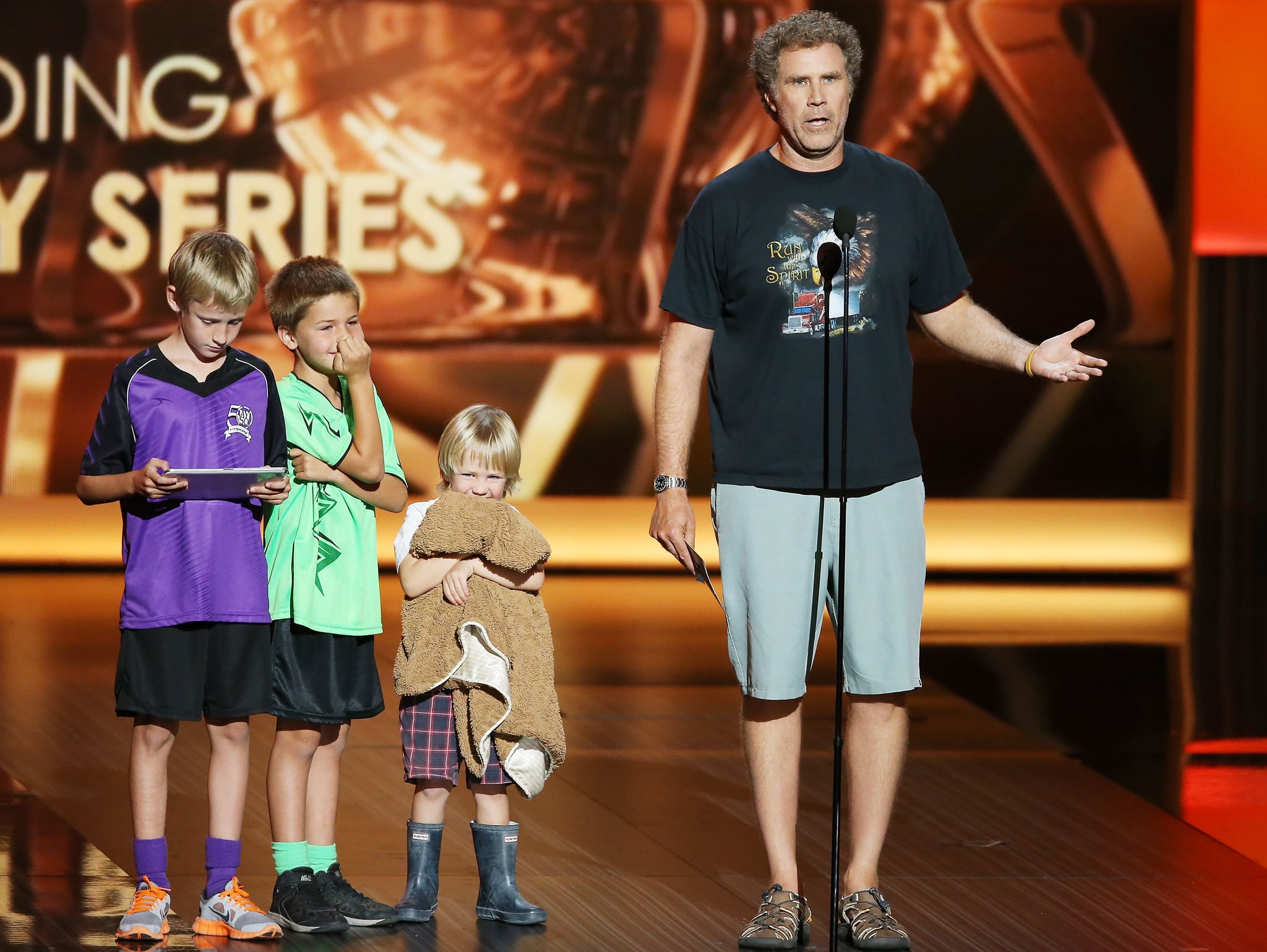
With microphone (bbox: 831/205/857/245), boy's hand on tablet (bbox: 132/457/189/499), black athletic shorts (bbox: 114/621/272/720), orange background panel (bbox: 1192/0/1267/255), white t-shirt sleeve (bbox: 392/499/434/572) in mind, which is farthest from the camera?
orange background panel (bbox: 1192/0/1267/255)

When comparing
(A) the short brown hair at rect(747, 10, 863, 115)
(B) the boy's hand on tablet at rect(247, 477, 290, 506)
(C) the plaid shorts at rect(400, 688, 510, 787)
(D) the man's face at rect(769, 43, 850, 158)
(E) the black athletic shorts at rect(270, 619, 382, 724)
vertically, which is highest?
(A) the short brown hair at rect(747, 10, 863, 115)

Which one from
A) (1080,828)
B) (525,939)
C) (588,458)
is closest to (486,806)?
(525,939)

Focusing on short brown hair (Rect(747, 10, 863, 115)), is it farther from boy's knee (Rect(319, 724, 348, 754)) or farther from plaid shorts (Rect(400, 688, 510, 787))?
boy's knee (Rect(319, 724, 348, 754))

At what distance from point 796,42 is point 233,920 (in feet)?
6.56

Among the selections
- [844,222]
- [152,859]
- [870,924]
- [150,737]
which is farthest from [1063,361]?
[152,859]

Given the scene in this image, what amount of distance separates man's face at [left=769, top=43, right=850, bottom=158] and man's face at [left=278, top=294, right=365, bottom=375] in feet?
3.16

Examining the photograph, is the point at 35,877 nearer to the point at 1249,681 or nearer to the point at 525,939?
the point at 525,939

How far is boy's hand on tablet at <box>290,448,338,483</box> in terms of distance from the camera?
356 centimetres

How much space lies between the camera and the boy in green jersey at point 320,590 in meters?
3.53

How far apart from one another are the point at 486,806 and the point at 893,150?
6.81m

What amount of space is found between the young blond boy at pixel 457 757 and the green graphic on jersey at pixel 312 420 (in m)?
0.23

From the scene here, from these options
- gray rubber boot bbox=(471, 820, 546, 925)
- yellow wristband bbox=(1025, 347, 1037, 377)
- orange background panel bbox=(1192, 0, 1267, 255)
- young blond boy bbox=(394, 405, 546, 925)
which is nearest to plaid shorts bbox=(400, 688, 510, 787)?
young blond boy bbox=(394, 405, 546, 925)

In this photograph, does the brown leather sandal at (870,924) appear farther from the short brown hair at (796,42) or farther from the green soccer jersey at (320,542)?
the short brown hair at (796,42)

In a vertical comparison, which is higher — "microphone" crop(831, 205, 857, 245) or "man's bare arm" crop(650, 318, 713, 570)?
"microphone" crop(831, 205, 857, 245)
